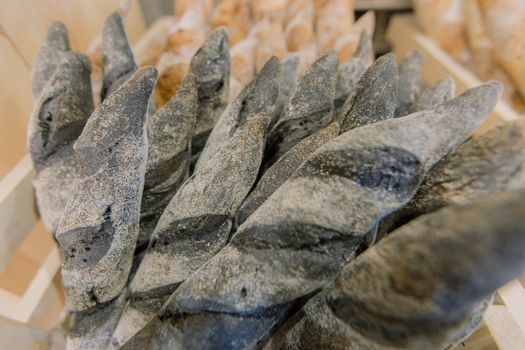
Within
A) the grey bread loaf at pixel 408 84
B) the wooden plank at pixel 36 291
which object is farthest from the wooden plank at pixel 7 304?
the grey bread loaf at pixel 408 84

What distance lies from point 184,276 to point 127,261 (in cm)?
13

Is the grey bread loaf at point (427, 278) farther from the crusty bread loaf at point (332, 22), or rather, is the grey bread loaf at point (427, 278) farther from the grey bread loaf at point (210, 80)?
the crusty bread loaf at point (332, 22)

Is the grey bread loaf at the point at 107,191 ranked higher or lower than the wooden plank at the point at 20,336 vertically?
higher

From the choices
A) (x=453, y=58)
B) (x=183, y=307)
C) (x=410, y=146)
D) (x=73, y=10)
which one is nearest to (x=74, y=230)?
(x=183, y=307)

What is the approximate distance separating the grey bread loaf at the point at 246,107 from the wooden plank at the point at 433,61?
2.22 feet

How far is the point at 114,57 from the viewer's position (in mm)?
748

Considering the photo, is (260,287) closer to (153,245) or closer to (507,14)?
(153,245)

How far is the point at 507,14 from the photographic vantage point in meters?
1.09

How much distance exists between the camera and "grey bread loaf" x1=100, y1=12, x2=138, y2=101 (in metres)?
0.75

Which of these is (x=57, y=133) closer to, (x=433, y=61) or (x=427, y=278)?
(x=427, y=278)

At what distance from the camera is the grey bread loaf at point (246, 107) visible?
2.05 feet

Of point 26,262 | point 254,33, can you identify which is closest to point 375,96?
point 254,33

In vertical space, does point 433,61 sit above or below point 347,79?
below

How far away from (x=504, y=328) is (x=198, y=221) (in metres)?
0.60
